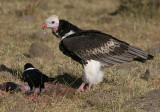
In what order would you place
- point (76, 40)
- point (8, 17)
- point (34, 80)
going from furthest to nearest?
1. point (8, 17)
2. point (76, 40)
3. point (34, 80)

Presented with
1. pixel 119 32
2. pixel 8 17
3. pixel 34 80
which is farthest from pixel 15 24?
pixel 34 80

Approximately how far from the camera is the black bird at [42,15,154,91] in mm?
7598

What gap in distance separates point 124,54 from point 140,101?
61.7 inches

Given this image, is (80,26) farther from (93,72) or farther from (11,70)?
(93,72)

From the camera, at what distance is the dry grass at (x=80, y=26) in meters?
6.46

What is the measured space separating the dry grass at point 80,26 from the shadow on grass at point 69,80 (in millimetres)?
252

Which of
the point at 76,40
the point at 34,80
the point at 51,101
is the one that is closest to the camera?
the point at 51,101

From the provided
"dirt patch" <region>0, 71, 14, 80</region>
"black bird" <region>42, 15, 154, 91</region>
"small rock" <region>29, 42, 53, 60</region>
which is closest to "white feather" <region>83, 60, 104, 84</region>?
"black bird" <region>42, 15, 154, 91</region>

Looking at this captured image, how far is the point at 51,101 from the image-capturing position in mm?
6656

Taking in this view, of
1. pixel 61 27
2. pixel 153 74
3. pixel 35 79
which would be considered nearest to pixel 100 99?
pixel 35 79

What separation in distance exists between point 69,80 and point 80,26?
21.1 ft

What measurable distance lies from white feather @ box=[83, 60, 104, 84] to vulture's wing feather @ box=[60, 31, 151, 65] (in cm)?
10

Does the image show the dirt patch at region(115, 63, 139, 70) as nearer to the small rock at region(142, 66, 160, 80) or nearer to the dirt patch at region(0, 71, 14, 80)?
the small rock at region(142, 66, 160, 80)

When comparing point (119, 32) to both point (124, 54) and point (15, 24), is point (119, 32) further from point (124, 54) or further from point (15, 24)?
point (124, 54)
